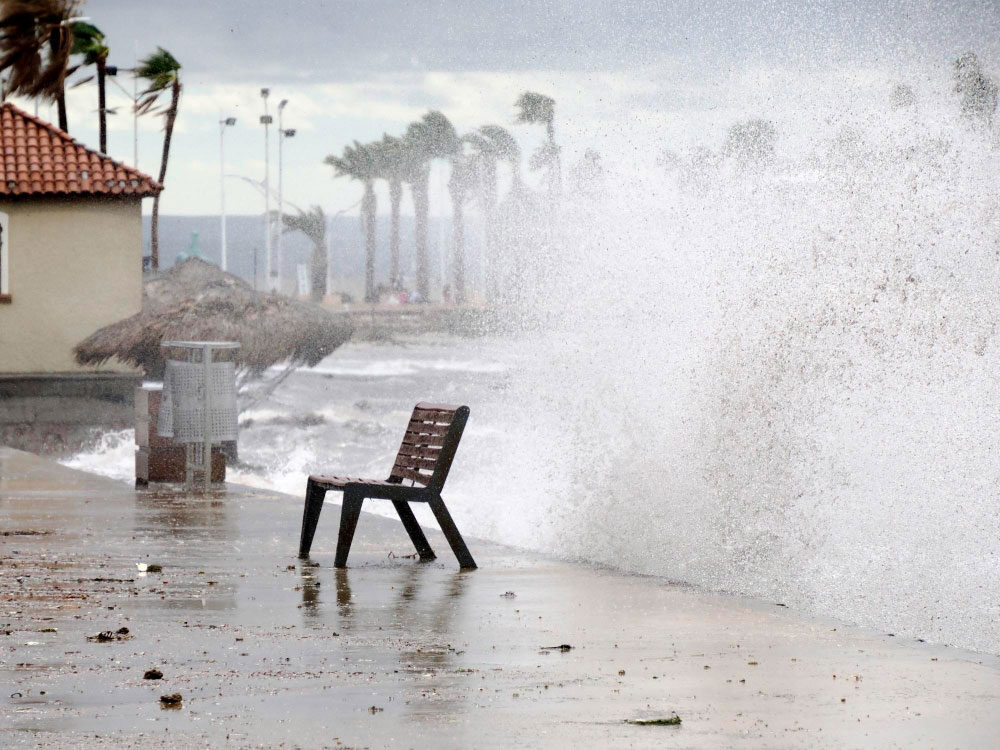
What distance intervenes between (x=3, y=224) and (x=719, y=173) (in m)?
19.3

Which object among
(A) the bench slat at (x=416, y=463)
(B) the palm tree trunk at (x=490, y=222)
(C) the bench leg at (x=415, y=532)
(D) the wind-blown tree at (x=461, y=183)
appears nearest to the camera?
(A) the bench slat at (x=416, y=463)

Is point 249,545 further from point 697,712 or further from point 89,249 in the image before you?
point 89,249

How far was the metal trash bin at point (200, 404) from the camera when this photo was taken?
40.9ft

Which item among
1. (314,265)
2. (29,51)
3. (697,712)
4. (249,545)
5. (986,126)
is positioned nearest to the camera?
(697,712)

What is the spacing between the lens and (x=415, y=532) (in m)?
8.60

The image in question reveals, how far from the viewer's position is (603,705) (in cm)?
485

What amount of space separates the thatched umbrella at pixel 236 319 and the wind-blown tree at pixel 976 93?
20.5 metres

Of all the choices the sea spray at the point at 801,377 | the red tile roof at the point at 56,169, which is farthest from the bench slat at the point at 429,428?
the red tile roof at the point at 56,169

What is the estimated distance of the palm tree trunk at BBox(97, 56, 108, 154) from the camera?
55.1 metres

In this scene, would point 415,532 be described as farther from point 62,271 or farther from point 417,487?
point 62,271

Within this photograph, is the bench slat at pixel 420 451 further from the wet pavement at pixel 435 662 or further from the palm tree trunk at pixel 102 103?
the palm tree trunk at pixel 102 103

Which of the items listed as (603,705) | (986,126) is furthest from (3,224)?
(603,705)

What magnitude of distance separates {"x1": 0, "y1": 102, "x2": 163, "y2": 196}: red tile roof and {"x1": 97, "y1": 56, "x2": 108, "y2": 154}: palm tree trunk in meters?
24.0

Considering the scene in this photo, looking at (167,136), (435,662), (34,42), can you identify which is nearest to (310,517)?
(435,662)
